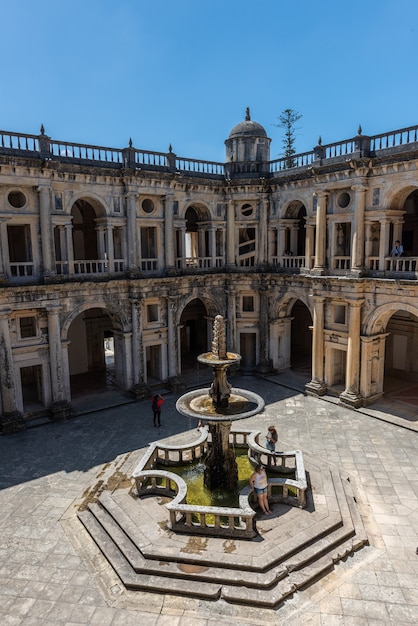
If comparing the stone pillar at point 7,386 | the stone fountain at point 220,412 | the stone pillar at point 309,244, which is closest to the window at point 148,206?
the stone pillar at point 309,244

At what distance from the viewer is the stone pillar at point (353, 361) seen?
2381cm

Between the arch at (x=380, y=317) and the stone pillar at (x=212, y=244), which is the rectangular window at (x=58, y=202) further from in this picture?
the arch at (x=380, y=317)

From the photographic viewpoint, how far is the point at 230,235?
29.5 m

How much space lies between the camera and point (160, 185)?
25609 millimetres

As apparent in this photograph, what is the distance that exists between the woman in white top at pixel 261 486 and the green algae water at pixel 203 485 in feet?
3.02

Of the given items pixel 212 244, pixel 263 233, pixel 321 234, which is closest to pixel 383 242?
pixel 321 234

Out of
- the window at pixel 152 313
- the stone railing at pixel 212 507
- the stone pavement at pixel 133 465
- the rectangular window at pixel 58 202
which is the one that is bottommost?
the stone pavement at pixel 133 465

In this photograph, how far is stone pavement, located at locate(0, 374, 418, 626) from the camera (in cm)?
1098

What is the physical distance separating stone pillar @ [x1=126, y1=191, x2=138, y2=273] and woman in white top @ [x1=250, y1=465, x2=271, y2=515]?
1459 cm

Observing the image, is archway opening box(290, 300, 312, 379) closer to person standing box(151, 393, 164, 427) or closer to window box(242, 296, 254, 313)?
window box(242, 296, 254, 313)

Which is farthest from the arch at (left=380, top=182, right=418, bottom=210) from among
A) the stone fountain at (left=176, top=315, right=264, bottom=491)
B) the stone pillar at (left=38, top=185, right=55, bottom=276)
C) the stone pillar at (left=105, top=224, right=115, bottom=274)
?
the stone pillar at (left=38, top=185, right=55, bottom=276)

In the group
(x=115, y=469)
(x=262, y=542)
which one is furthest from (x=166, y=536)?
(x=115, y=469)

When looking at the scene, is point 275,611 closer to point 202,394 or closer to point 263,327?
point 202,394

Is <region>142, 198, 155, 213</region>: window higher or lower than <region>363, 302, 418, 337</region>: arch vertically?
higher
